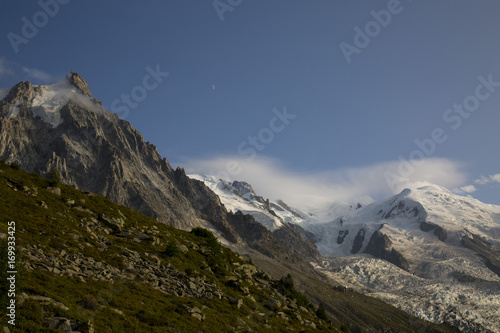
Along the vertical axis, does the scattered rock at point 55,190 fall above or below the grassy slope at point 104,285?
above

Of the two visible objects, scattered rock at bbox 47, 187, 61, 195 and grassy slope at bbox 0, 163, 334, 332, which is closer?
grassy slope at bbox 0, 163, 334, 332

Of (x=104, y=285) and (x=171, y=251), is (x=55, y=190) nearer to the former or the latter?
(x=171, y=251)

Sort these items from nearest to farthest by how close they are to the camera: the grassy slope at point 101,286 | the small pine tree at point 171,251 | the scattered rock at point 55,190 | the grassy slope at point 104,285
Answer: the grassy slope at point 101,286 → the grassy slope at point 104,285 → the small pine tree at point 171,251 → the scattered rock at point 55,190

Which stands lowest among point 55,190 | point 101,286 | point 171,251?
point 101,286

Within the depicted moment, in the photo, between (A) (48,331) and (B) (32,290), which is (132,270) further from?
(A) (48,331)

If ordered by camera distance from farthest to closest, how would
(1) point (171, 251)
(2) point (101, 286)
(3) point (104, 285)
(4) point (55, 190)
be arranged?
1. (4) point (55, 190)
2. (1) point (171, 251)
3. (3) point (104, 285)
4. (2) point (101, 286)

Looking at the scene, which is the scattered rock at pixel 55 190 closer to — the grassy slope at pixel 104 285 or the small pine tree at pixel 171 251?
the grassy slope at pixel 104 285

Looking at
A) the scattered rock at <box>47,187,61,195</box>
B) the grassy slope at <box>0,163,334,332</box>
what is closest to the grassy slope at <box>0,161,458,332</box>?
the grassy slope at <box>0,163,334,332</box>

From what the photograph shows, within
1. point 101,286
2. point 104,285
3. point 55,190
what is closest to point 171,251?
point 104,285

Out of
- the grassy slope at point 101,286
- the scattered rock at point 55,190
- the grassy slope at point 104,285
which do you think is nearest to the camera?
the grassy slope at point 101,286

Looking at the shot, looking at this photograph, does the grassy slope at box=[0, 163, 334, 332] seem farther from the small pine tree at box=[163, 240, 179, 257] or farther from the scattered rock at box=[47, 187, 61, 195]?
the scattered rock at box=[47, 187, 61, 195]

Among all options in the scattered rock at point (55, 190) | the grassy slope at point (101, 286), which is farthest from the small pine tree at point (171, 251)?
the scattered rock at point (55, 190)

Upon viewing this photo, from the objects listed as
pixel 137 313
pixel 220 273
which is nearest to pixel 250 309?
pixel 220 273

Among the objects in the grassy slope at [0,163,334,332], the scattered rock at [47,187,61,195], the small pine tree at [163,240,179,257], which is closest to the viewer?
the grassy slope at [0,163,334,332]
